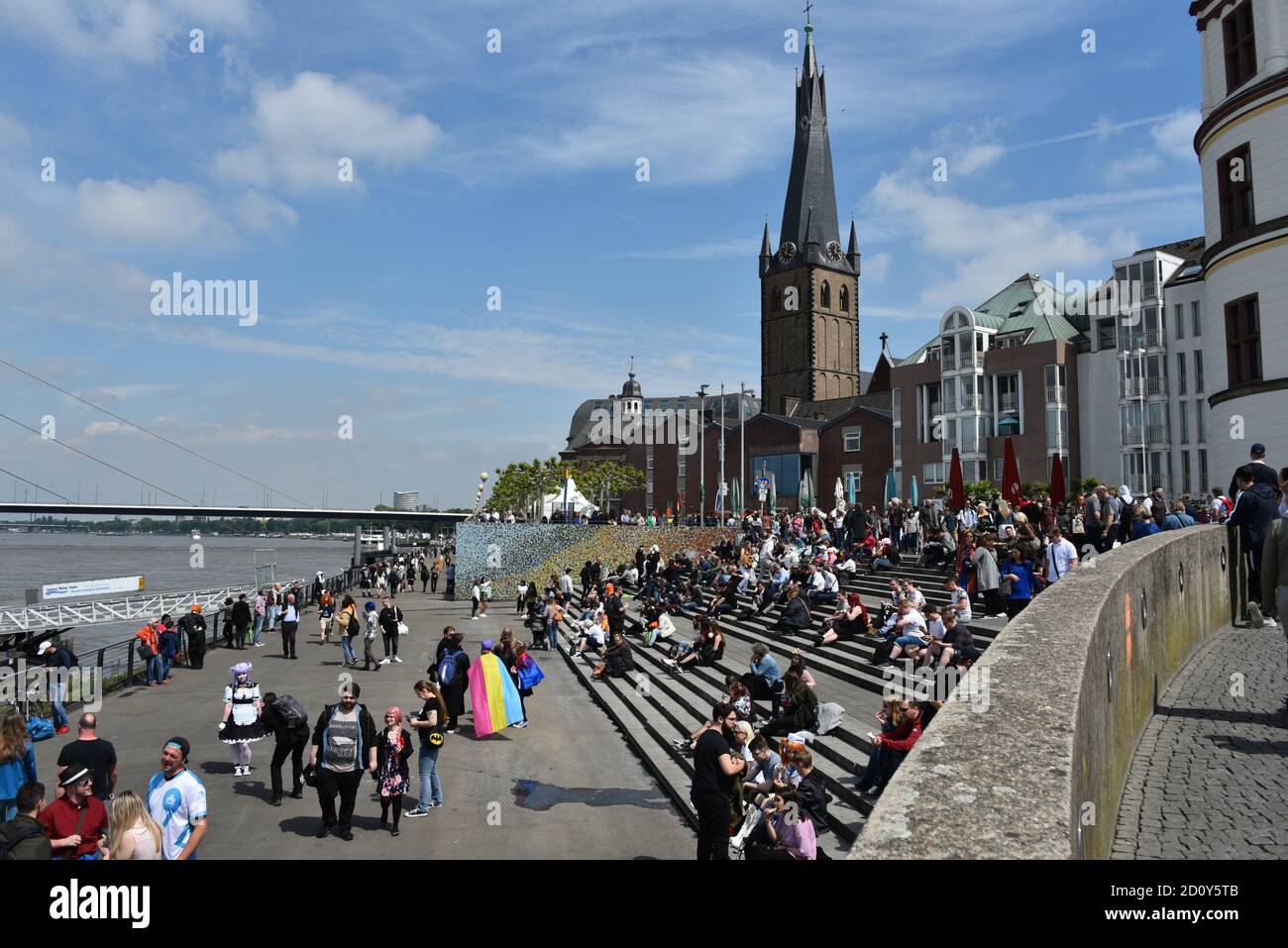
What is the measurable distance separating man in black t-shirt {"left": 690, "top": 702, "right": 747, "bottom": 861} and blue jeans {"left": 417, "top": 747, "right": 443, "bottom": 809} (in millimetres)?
4330

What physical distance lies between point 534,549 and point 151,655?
2967 cm

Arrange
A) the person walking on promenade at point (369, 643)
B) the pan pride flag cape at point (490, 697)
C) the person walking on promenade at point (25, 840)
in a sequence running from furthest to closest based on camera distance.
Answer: the person walking on promenade at point (369, 643) < the pan pride flag cape at point (490, 697) < the person walking on promenade at point (25, 840)

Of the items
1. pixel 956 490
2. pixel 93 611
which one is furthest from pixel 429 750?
pixel 93 611

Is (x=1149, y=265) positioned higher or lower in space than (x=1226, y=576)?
higher

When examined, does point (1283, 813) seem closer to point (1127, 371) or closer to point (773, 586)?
point (773, 586)

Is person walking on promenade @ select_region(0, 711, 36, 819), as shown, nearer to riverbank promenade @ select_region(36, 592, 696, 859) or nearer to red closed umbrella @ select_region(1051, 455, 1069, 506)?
riverbank promenade @ select_region(36, 592, 696, 859)

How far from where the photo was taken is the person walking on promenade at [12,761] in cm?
835

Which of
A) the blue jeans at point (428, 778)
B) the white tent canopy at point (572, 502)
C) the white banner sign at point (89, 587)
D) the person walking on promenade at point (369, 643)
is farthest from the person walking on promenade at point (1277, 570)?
the white banner sign at point (89, 587)

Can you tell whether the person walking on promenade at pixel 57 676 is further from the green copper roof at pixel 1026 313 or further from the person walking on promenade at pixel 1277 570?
the green copper roof at pixel 1026 313

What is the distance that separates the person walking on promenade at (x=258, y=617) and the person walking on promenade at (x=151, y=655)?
24.0 ft

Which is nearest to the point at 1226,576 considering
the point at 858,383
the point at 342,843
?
the point at 342,843

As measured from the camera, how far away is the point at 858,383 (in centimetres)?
11138

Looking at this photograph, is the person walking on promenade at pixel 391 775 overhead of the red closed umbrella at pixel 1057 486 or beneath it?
beneath
